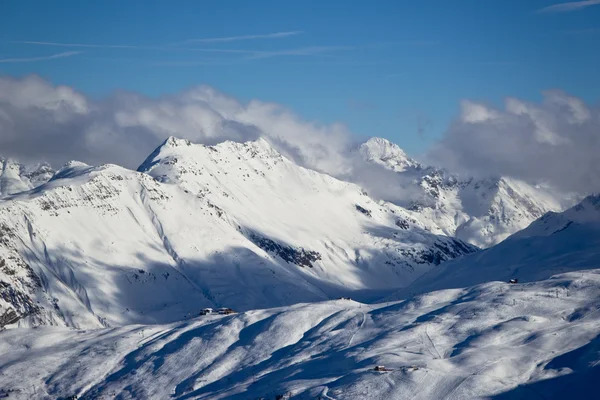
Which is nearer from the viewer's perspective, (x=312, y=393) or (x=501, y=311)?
(x=312, y=393)

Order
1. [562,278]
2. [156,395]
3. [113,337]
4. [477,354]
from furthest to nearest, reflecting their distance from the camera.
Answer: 1. [113,337]
2. [562,278]
3. [156,395]
4. [477,354]

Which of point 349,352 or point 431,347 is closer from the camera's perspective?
point 431,347

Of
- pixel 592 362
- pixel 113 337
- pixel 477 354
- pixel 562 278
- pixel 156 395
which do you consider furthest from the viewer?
pixel 113 337

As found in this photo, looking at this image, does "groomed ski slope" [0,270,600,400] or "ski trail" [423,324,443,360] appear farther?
"ski trail" [423,324,443,360]

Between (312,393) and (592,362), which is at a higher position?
(312,393)

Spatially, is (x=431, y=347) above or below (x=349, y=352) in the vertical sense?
below

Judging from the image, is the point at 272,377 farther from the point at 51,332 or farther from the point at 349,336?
the point at 51,332

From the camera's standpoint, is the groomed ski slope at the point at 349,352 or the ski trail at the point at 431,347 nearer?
the groomed ski slope at the point at 349,352

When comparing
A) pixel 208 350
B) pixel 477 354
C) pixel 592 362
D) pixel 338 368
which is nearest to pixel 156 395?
pixel 208 350
